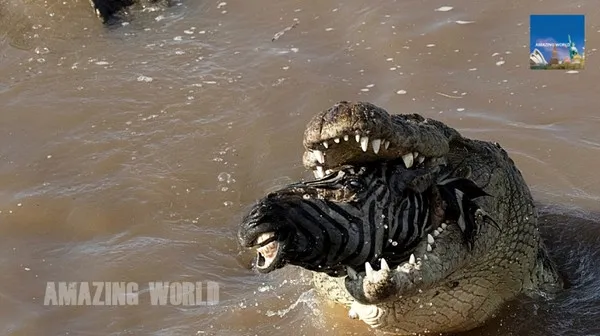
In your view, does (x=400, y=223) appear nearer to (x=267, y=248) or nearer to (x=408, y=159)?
(x=408, y=159)

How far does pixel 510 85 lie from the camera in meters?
6.48

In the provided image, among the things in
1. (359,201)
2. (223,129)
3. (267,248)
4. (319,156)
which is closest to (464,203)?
(359,201)

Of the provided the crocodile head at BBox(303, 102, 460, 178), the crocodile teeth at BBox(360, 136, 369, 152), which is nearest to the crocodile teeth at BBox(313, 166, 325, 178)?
the crocodile head at BBox(303, 102, 460, 178)

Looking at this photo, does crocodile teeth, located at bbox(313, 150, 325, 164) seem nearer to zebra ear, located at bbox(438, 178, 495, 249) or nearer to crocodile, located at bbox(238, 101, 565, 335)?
crocodile, located at bbox(238, 101, 565, 335)

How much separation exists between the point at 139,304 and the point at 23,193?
5.22 feet

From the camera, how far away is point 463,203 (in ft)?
12.0

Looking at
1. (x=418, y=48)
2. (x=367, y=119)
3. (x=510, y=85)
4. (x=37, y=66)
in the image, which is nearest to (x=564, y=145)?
(x=510, y=85)

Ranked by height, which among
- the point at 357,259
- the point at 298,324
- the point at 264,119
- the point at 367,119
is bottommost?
the point at 298,324

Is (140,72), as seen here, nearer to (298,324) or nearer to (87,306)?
(87,306)

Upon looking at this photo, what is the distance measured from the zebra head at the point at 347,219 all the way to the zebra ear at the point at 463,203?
23 mm

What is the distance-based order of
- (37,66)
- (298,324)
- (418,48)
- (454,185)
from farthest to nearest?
1. (37,66)
2. (418,48)
3. (298,324)
4. (454,185)

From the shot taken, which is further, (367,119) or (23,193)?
(23,193)

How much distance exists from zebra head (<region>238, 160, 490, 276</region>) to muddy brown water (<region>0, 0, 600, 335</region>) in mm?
985

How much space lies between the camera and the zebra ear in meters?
3.55
